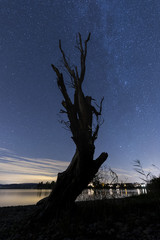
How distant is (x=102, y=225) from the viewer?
4.45 meters

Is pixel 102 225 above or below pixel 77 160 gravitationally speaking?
below

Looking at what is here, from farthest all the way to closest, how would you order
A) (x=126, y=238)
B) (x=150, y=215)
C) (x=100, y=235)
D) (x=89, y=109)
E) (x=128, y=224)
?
Answer: (x=89, y=109)
(x=150, y=215)
(x=128, y=224)
(x=100, y=235)
(x=126, y=238)

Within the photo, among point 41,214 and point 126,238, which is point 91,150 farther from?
point 41,214

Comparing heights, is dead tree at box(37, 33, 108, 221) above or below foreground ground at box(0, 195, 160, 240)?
above

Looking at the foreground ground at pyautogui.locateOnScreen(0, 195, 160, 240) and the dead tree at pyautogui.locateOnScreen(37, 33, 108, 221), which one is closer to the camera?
the foreground ground at pyautogui.locateOnScreen(0, 195, 160, 240)

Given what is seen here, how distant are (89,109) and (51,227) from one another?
5.10 metres

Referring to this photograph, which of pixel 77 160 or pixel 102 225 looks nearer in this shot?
pixel 102 225

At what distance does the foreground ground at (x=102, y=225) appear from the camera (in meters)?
3.90

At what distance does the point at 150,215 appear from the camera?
16.0 feet

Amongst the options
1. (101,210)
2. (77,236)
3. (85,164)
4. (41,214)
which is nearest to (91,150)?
(85,164)

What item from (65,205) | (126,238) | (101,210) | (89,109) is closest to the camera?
(126,238)

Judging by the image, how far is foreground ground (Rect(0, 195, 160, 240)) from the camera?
3.90 metres

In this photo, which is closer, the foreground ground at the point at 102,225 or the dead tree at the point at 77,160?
the foreground ground at the point at 102,225

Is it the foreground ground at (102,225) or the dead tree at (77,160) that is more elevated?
the dead tree at (77,160)
